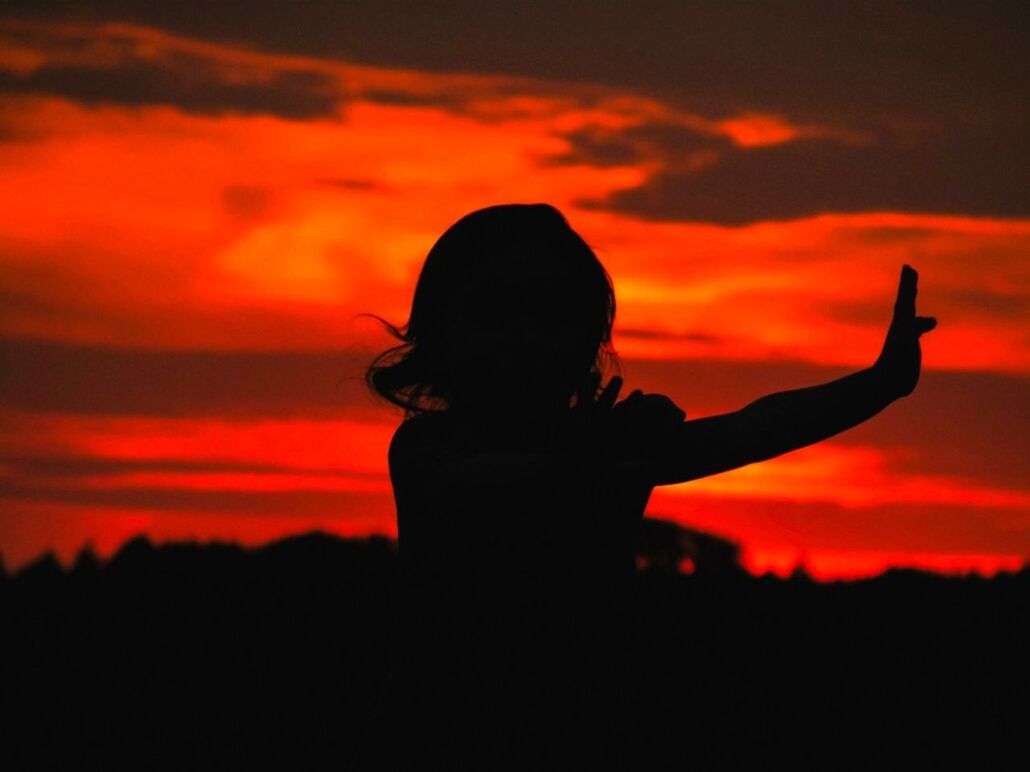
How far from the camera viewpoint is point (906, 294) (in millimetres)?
3633

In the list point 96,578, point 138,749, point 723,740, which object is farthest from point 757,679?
point 96,578

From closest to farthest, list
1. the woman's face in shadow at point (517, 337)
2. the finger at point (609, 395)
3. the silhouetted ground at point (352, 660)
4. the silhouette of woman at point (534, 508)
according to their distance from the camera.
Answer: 1. the finger at point (609, 395)
2. the silhouette of woman at point (534, 508)
3. the woman's face in shadow at point (517, 337)
4. the silhouetted ground at point (352, 660)

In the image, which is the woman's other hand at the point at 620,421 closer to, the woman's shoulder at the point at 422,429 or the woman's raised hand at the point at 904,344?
the woman's shoulder at the point at 422,429

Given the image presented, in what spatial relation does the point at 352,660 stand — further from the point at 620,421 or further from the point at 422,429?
the point at 620,421

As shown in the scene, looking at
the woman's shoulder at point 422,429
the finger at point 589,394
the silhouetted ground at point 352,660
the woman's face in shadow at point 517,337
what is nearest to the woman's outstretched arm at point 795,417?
the finger at point 589,394

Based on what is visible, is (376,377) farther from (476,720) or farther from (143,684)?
(143,684)

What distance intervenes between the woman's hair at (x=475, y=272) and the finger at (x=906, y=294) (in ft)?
2.83

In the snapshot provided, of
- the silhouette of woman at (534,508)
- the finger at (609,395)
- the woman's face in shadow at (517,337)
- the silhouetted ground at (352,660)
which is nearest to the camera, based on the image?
the finger at (609,395)

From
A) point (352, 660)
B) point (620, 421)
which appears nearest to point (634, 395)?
point (620, 421)

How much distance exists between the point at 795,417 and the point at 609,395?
0.59 meters

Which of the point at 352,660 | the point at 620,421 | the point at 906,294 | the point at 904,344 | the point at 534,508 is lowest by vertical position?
the point at 352,660

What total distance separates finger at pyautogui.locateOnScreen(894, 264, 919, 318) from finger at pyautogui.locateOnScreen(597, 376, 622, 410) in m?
0.84

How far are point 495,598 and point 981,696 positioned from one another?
105 inches

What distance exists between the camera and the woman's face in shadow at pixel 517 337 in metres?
3.79
